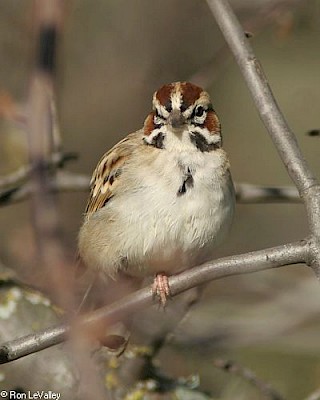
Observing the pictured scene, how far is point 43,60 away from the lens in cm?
146

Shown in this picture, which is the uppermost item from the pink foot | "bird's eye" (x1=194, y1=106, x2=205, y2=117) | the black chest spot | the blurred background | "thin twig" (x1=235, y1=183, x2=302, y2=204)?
"bird's eye" (x1=194, y1=106, x2=205, y2=117)

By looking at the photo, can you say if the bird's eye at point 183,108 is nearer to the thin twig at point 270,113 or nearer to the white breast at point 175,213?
the white breast at point 175,213

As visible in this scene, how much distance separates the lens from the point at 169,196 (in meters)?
3.63

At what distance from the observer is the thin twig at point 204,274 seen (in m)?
2.53

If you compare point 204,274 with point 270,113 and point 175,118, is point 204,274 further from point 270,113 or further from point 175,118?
point 175,118

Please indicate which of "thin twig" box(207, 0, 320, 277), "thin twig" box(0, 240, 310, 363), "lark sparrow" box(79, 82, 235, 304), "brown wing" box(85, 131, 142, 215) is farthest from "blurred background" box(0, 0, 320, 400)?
"thin twig" box(0, 240, 310, 363)

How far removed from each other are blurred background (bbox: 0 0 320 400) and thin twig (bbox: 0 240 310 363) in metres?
1.52

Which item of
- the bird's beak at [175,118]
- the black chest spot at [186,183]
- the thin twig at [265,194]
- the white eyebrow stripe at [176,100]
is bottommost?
the thin twig at [265,194]

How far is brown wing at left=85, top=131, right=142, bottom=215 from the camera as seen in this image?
13.1ft

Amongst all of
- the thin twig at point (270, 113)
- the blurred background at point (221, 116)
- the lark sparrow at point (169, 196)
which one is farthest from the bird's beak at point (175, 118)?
the blurred background at point (221, 116)

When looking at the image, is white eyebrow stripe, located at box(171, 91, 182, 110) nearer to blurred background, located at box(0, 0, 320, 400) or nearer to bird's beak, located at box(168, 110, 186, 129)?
bird's beak, located at box(168, 110, 186, 129)

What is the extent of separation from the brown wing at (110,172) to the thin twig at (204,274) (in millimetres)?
1302

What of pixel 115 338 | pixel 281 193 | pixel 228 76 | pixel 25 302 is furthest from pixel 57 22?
pixel 228 76

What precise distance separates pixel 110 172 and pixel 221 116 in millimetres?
5028
